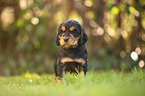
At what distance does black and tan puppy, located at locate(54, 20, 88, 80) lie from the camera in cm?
418

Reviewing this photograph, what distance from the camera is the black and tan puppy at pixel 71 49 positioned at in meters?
4.18

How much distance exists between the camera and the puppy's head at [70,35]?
412 centimetres

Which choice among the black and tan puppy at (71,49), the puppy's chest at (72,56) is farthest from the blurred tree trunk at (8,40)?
the puppy's chest at (72,56)

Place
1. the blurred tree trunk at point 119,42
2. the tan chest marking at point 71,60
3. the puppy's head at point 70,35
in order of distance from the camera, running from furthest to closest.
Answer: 1. the blurred tree trunk at point 119,42
2. the tan chest marking at point 71,60
3. the puppy's head at point 70,35

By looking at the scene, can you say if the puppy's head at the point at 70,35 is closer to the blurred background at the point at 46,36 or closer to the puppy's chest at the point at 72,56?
the puppy's chest at the point at 72,56

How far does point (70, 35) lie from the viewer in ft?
13.5

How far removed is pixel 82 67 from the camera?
457 centimetres

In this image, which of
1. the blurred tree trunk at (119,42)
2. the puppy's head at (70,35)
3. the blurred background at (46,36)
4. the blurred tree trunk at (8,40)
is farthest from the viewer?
the blurred tree trunk at (119,42)

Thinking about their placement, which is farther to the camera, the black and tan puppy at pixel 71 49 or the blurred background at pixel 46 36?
the blurred background at pixel 46 36

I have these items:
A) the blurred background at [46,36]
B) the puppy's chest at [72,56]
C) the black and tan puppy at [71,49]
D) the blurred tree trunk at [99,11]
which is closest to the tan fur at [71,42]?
the black and tan puppy at [71,49]

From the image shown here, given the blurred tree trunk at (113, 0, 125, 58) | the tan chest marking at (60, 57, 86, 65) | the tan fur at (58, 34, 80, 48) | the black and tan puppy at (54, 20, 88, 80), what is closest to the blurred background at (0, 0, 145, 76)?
the blurred tree trunk at (113, 0, 125, 58)

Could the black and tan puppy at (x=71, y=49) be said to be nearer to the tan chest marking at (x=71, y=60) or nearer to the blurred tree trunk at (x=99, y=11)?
the tan chest marking at (x=71, y=60)

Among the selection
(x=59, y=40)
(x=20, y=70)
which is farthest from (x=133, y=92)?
(x=20, y=70)

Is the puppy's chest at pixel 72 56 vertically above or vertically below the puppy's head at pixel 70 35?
below
